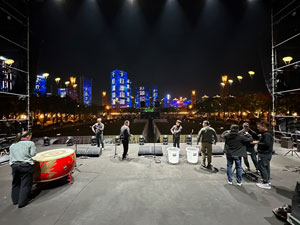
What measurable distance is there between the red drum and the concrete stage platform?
48cm

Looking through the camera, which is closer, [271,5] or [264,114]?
[271,5]

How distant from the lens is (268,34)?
35.1 ft

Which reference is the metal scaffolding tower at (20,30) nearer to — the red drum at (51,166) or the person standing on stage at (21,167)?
the red drum at (51,166)

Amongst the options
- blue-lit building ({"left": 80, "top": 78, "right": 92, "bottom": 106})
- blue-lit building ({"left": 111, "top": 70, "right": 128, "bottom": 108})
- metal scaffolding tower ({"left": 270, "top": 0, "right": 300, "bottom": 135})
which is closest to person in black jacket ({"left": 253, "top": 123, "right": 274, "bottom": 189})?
metal scaffolding tower ({"left": 270, "top": 0, "right": 300, "bottom": 135})

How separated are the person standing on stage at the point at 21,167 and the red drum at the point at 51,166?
1.50 ft

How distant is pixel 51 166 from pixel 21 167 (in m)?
0.84

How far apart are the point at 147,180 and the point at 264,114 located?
54.4 m

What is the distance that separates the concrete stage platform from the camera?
10.5 ft

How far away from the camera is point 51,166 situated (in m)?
4.33

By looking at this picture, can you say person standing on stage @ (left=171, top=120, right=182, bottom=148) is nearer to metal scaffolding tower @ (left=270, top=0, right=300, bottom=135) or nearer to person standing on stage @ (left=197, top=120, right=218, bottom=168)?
person standing on stage @ (left=197, top=120, right=218, bottom=168)

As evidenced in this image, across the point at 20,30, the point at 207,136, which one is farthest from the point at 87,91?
the point at 207,136

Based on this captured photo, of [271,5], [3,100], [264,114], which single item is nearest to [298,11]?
[271,5]

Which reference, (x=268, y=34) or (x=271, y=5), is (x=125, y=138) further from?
(x=271, y=5)

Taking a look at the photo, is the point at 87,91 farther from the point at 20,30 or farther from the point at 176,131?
the point at 176,131
